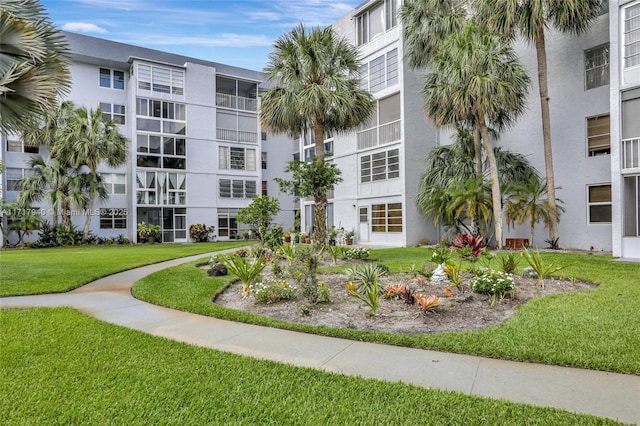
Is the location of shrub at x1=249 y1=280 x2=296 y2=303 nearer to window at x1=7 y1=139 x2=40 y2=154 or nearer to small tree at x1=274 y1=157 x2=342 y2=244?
small tree at x1=274 y1=157 x2=342 y2=244

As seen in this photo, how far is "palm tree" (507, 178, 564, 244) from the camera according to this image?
1495 centimetres

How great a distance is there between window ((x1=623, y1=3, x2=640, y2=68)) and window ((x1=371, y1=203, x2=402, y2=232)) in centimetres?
1060

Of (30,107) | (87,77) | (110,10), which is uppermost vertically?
(87,77)

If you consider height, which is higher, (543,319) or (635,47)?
(635,47)

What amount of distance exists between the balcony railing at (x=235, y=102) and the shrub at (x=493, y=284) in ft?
92.7

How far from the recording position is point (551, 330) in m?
4.95

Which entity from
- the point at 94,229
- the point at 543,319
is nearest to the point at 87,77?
the point at 94,229

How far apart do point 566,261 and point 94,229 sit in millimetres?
27882

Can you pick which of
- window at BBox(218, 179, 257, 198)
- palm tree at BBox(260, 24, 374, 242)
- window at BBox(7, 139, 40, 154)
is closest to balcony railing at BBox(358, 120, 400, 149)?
palm tree at BBox(260, 24, 374, 242)

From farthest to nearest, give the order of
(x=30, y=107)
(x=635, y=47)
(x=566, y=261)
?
(x=635, y=47) < (x=566, y=261) < (x=30, y=107)

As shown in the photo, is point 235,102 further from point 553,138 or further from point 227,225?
point 553,138

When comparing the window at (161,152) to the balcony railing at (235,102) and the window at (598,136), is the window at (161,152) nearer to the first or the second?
the balcony railing at (235,102)

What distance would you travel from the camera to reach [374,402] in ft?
10.3

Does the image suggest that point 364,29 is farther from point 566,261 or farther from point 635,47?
point 566,261
